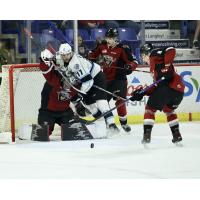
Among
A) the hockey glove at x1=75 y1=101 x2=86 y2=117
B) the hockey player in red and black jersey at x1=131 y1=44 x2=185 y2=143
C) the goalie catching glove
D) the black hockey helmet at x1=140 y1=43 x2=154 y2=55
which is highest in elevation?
the black hockey helmet at x1=140 y1=43 x2=154 y2=55

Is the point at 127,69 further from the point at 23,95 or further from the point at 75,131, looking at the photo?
the point at 23,95

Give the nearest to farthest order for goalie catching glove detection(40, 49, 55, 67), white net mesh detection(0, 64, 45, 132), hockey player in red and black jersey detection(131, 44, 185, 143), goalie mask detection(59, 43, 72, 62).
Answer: hockey player in red and black jersey detection(131, 44, 185, 143)
goalie mask detection(59, 43, 72, 62)
goalie catching glove detection(40, 49, 55, 67)
white net mesh detection(0, 64, 45, 132)

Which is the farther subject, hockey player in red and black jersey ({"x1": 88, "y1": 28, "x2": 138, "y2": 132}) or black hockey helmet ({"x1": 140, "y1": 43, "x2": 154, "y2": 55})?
hockey player in red and black jersey ({"x1": 88, "y1": 28, "x2": 138, "y2": 132})

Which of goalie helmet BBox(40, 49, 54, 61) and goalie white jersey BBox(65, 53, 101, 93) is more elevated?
goalie helmet BBox(40, 49, 54, 61)

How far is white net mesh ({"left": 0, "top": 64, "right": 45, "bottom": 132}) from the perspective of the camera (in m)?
5.86

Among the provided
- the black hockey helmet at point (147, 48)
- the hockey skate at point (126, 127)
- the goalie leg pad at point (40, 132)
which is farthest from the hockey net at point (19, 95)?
the black hockey helmet at point (147, 48)

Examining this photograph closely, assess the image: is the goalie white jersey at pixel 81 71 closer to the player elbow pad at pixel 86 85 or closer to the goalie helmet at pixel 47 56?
the player elbow pad at pixel 86 85

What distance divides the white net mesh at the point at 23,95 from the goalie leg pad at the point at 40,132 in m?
0.16

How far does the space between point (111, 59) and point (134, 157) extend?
1323 mm

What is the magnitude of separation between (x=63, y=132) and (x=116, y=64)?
0.74 metres

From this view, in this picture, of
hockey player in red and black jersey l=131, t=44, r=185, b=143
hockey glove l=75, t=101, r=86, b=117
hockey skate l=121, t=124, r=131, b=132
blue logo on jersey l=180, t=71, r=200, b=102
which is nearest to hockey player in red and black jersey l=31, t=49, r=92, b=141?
hockey glove l=75, t=101, r=86, b=117

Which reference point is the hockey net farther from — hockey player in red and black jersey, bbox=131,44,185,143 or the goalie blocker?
hockey player in red and black jersey, bbox=131,44,185,143

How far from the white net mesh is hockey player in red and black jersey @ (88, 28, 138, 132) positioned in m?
0.49

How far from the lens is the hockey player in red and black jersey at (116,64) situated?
6.08 m
